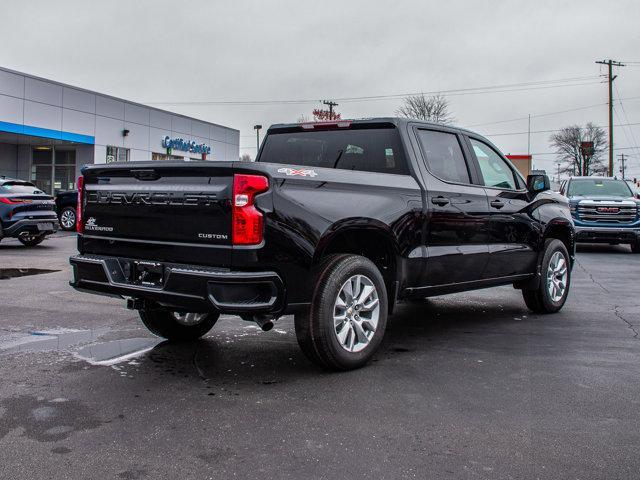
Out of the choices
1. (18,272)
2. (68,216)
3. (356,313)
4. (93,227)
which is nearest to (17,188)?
(18,272)

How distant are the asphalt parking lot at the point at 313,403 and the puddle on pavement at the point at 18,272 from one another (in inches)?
139

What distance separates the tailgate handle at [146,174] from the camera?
4676 millimetres

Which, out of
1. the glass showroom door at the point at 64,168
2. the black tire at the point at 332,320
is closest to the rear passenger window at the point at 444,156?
the black tire at the point at 332,320

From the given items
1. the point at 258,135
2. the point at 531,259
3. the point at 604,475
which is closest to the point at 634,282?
the point at 531,259

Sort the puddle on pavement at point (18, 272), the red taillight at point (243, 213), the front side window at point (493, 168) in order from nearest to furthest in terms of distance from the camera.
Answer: the red taillight at point (243, 213), the front side window at point (493, 168), the puddle on pavement at point (18, 272)

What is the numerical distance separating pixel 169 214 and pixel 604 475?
2961 millimetres

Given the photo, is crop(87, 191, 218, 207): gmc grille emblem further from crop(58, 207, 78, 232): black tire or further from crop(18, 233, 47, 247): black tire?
crop(58, 207, 78, 232): black tire

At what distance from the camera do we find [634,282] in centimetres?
1045

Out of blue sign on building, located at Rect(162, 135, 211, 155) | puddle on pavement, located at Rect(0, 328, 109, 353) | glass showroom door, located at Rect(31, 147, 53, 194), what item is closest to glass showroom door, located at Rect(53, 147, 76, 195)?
glass showroom door, located at Rect(31, 147, 53, 194)

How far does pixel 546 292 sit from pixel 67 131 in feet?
93.8

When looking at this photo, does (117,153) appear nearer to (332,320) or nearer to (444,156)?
(444,156)

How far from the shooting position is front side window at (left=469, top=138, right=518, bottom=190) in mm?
6646

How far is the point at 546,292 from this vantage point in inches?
290

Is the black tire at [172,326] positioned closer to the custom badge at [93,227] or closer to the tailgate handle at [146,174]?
the custom badge at [93,227]
